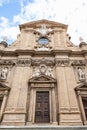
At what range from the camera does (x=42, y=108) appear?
12.2 m

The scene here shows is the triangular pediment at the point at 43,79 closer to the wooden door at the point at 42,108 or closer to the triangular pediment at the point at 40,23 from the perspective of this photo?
the wooden door at the point at 42,108

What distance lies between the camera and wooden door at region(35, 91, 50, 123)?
11.6 metres

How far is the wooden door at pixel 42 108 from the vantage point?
11.6m

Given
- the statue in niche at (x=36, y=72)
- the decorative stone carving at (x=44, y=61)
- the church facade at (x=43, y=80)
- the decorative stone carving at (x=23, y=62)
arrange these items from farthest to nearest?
the decorative stone carving at (x=44, y=61) < the decorative stone carving at (x=23, y=62) < the statue in niche at (x=36, y=72) < the church facade at (x=43, y=80)

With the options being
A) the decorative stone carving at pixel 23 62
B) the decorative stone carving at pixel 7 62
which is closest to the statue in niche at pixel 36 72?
the decorative stone carving at pixel 23 62

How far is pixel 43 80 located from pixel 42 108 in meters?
2.40

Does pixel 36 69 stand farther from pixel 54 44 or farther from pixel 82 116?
pixel 82 116

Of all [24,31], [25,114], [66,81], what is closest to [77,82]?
[66,81]

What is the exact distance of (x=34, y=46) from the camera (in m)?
17.3

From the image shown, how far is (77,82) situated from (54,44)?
5496 mm

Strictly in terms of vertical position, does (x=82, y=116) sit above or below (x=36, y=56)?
below

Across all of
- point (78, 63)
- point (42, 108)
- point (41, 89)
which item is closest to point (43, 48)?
point (78, 63)

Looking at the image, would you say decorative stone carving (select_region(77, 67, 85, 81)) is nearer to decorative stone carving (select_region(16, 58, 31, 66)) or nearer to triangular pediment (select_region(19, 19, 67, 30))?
decorative stone carving (select_region(16, 58, 31, 66))

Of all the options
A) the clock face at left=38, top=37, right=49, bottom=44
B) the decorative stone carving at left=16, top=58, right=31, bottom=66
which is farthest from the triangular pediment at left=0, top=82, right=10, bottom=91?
the clock face at left=38, top=37, right=49, bottom=44
